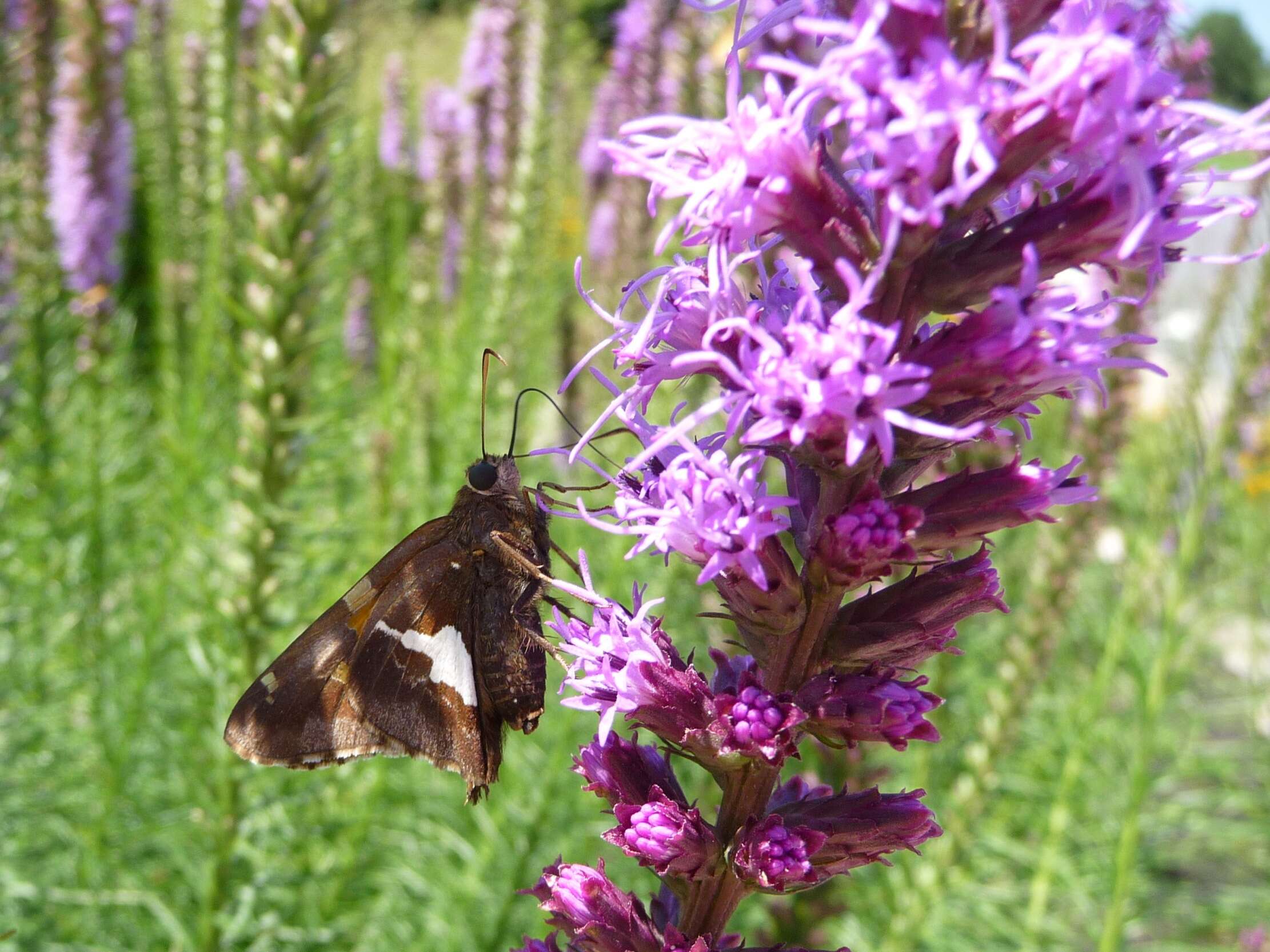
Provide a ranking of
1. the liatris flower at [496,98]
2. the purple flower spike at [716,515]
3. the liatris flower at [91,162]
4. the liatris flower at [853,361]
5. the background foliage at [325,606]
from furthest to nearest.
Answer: the liatris flower at [496,98] < the liatris flower at [91,162] < the background foliage at [325,606] < the purple flower spike at [716,515] < the liatris flower at [853,361]

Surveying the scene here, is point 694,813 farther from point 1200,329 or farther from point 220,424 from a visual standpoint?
point 1200,329

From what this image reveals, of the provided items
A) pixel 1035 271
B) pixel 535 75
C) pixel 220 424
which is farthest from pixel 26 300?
pixel 1035 271

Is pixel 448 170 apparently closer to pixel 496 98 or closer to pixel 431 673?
pixel 496 98

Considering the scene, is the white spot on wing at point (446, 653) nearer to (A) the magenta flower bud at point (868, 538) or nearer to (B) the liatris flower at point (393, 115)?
(A) the magenta flower bud at point (868, 538)

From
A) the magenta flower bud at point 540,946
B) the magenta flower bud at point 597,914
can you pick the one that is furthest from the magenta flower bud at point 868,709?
the magenta flower bud at point 540,946

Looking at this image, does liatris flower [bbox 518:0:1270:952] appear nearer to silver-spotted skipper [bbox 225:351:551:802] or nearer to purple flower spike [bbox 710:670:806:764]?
purple flower spike [bbox 710:670:806:764]

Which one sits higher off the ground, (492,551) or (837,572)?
(837,572)

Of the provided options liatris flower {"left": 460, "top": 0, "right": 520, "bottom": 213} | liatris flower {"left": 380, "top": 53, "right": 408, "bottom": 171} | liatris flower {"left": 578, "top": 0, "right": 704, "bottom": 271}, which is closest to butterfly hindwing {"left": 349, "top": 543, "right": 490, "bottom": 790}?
liatris flower {"left": 578, "top": 0, "right": 704, "bottom": 271}
